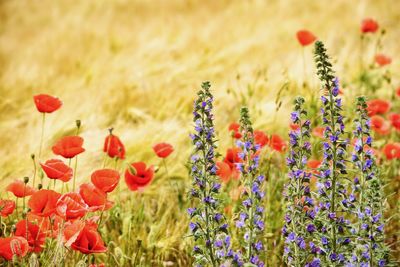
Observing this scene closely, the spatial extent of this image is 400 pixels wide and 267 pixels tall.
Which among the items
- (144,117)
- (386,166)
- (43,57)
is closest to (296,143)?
(386,166)

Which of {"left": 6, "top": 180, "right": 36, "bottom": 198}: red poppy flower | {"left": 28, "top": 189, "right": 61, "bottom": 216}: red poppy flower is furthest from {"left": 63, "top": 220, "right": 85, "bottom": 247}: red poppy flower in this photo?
{"left": 6, "top": 180, "right": 36, "bottom": 198}: red poppy flower

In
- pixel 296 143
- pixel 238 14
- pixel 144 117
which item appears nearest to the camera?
pixel 296 143

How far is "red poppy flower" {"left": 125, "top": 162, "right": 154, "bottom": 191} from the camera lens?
6.68 feet

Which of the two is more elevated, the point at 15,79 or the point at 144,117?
the point at 15,79

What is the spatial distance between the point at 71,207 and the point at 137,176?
0.49 metres

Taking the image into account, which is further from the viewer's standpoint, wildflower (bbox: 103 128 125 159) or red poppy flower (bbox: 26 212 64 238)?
wildflower (bbox: 103 128 125 159)

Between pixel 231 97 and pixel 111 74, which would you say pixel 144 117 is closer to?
pixel 231 97

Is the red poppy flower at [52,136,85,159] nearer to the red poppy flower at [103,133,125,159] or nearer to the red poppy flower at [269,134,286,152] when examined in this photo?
the red poppy flower at [103,133,125,159]

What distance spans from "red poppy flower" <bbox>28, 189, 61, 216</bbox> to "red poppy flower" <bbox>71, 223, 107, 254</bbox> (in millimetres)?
127

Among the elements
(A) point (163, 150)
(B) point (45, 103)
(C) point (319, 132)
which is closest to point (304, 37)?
(C) point (319, 132)

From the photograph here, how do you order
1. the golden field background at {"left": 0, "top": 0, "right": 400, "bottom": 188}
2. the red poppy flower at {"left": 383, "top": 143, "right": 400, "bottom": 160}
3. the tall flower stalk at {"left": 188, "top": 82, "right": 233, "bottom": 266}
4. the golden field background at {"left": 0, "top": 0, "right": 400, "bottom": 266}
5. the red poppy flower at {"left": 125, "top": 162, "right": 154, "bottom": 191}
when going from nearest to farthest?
the tall flower stalk at {"left": 188, "top": 82, "right": 233, "bottom": 266}
the red poppy flower at {"left": 125, "top": 162, "right": 154, "bottom": 191}
the red poppy flower at {"left": 383, "top": 143, "right": 400, "bottom": 160}
the golden field background at {"left": 0, "top": 0, "right": 400, "bottom": 266}
the golden field background at {"left": 0, "top": 0, "right": 400, "bottom": 188}

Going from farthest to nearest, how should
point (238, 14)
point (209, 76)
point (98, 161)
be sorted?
point (238, 14)
point (209, 76)
point (98, 161)

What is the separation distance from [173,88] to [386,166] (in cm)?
145

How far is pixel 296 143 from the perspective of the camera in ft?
5.16
